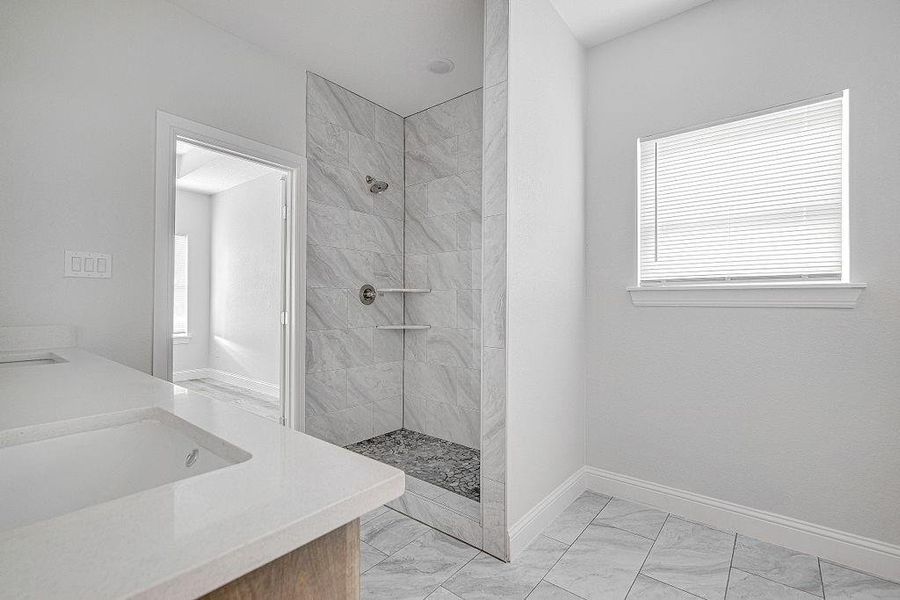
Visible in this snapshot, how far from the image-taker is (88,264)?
1.90 meters

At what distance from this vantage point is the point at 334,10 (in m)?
2.27

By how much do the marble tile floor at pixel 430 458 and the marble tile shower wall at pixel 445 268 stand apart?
12cm

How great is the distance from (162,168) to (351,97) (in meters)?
1.47

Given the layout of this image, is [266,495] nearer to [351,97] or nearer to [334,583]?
[334,583]

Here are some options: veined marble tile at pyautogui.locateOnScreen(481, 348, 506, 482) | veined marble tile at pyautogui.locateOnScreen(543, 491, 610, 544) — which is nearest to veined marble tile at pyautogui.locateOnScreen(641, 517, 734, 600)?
veined marble tile at pyautogui.locateOnScreen(543, 491, 610, 544)

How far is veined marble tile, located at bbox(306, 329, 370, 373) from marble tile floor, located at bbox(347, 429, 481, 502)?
60cm

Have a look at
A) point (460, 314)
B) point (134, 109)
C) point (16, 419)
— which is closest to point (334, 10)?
point (134, 109)

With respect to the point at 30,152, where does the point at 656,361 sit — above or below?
below

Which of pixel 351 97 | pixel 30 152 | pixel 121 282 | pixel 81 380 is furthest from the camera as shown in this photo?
pixel 351 97

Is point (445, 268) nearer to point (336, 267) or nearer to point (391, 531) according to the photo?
point (336, 267)

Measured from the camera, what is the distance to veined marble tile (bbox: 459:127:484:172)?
305 cm

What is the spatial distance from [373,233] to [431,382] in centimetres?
123

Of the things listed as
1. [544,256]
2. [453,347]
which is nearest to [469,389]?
[453,347]

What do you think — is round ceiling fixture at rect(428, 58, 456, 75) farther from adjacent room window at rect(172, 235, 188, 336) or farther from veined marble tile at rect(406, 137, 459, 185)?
adjacent room window at rect(172, 235, 188, 336)
